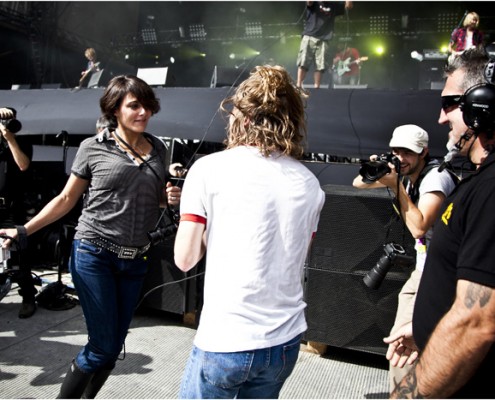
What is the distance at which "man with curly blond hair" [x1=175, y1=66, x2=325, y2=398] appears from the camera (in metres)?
1.23

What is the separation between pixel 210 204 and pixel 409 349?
3.58ft

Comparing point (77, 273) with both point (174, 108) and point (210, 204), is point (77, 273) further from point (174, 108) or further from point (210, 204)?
point (174, 108)

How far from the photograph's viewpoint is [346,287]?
327 centimetres

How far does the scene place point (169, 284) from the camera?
4031 mm

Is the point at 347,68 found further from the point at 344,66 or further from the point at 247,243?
the point at 247,243

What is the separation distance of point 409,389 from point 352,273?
211 cm

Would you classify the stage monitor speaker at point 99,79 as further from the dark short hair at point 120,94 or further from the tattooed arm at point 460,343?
the tattooed arm at point 460,343

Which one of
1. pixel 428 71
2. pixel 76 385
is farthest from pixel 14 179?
pixel 428 71

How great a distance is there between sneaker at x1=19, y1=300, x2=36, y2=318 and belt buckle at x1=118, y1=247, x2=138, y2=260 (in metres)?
2.60

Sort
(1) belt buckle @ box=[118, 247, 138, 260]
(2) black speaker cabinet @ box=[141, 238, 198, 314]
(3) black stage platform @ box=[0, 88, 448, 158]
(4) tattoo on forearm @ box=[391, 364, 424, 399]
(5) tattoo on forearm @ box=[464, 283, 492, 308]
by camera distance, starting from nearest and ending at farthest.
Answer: (5) tattoo on forearm @ box=[464, 283, 492, 308] → (4) tattoo on forearm @ box=[391, 364, 424, 399] → (1) belt buckle @ box=[118, 247, 138, 260] → (2) black speaker cabinet @ box=[141, 238, 198, 314] → (3) black stage platform @ box=[0, 88, 448, 158]

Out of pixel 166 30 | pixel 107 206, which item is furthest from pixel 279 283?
pixel 166 30

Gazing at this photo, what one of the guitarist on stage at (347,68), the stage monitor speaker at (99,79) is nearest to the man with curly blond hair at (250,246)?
the stage monitor speaker at (99,79)

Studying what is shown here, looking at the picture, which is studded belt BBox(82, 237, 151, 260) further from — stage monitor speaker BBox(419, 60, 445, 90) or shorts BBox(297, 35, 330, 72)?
stage monitor speaker BBox(419, 60, 445, 90)

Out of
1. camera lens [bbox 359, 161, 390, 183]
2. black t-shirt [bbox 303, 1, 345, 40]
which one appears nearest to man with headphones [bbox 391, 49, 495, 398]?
camera lens [bbox 359, 161, 390, 183]
